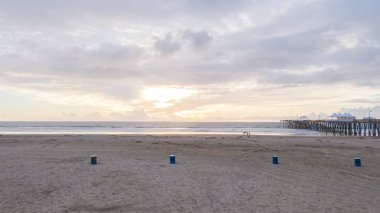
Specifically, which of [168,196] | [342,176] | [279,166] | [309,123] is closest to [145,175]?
[168,196]

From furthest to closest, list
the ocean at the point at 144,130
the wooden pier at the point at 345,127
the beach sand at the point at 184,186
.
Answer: the ocean at the point at 144,130 → the wooden pier at the point at 345,127 → the beach sand at the point at 184,186

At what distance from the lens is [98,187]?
33.0 feet

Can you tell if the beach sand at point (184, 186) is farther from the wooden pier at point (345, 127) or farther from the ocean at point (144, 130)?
the wooden pier at point (345, 127)

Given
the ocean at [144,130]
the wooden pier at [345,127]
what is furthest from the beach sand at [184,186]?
the wooden pier at [345,127]

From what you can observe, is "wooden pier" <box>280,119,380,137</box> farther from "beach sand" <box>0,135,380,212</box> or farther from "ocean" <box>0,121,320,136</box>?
"beach sand" <box>0,135,380,212</box>

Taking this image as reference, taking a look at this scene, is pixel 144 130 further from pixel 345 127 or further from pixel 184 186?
pixel 184 186

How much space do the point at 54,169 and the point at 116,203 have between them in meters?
5.23

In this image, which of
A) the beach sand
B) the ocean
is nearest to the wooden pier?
the ocean

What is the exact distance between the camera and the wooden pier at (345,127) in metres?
56.3

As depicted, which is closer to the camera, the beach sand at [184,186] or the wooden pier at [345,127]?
the beach sand at [184,186]

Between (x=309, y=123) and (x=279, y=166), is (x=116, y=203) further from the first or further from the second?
(x=309, y=123)

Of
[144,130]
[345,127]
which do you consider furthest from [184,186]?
[144,130]

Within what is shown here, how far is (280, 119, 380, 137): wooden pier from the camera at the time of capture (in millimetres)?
56256

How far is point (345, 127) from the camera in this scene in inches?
2446
